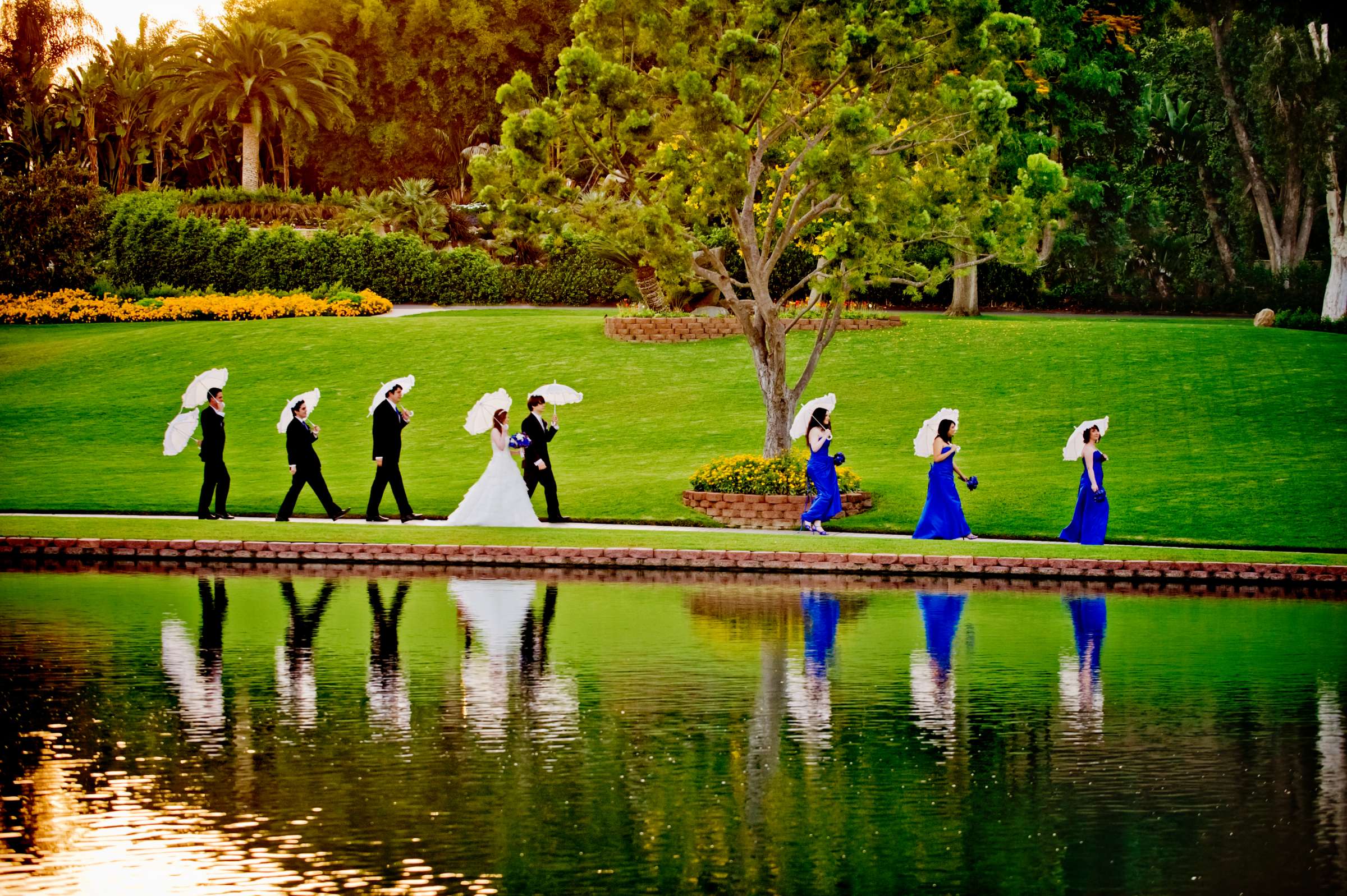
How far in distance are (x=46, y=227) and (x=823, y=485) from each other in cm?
2918

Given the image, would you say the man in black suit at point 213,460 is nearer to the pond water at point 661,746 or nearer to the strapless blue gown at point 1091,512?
the pond water at point 661,746

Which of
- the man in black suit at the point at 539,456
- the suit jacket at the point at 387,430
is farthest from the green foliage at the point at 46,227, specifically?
the man in black suit at the point at 539,456

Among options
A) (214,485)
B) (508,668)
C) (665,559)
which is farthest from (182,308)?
(508,668)

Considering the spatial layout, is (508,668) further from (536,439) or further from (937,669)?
(536,439)

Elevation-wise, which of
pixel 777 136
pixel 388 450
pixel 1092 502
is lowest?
pixel 1092 502

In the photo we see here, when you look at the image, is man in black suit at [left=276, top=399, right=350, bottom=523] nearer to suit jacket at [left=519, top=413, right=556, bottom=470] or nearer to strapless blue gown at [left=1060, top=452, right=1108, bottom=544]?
suit jacket at [left=519, top=413, right=556, bottom=470]

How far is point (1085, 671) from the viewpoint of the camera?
13812 millimetres

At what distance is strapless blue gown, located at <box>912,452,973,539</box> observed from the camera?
906 inches

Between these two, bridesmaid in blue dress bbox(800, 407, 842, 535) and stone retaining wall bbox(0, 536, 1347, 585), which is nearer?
stone retaining wall bbox(0, 536, 1347, 585)

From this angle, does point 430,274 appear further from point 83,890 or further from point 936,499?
point 83,890

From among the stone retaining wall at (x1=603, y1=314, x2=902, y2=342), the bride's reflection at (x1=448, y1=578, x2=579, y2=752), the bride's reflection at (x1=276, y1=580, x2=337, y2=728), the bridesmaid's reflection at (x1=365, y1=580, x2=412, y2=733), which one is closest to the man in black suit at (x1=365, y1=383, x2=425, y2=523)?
the bride's reflection at (x1=448, y1=578, x2=579, y2=752)

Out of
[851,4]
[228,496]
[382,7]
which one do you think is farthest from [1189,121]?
[228,496]

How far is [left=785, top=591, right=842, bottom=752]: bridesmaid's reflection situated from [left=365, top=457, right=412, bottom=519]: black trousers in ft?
27.4

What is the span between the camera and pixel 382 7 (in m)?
74.7
